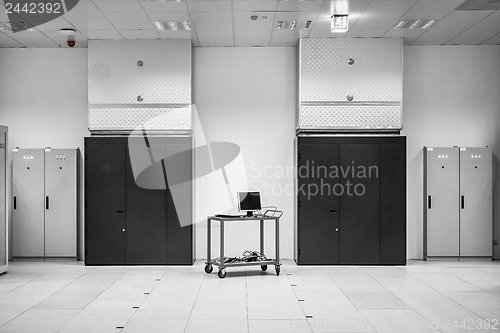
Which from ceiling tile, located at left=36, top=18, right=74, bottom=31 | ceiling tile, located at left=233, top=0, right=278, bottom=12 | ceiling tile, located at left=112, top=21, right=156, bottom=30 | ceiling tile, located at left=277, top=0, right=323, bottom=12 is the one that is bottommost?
ceiling tile, located at left=36, top=18, right=74, bottom=31

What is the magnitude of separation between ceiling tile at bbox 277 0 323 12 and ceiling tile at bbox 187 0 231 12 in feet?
2.46

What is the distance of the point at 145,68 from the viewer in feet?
31.5

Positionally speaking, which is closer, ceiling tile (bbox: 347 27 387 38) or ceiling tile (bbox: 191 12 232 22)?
ceiling tile (bbox: 191 12 232 22)

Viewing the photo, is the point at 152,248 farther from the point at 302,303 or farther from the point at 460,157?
the point at 460,157

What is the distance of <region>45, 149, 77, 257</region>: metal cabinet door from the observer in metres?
9.85

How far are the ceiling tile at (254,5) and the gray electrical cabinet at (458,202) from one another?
4090mm

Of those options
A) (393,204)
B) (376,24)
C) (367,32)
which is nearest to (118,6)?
(376,24)

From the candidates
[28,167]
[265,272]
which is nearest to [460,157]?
[265,272]

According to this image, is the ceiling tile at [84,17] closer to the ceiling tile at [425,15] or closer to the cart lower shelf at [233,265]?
the cart lower shelf at [233,265]

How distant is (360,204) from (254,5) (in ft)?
12.8

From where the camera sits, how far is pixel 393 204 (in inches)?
375

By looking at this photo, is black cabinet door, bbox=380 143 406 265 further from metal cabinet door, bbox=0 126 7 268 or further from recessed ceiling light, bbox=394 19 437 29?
metal cabinet door, bbox=0 126 7 268

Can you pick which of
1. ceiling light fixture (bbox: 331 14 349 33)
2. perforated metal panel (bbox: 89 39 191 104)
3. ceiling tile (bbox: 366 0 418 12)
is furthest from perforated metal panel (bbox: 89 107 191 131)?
ceiling tile (bbox: 366 0 418 12)

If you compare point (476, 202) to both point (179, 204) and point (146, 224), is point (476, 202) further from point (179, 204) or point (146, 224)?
point (146, 224)
